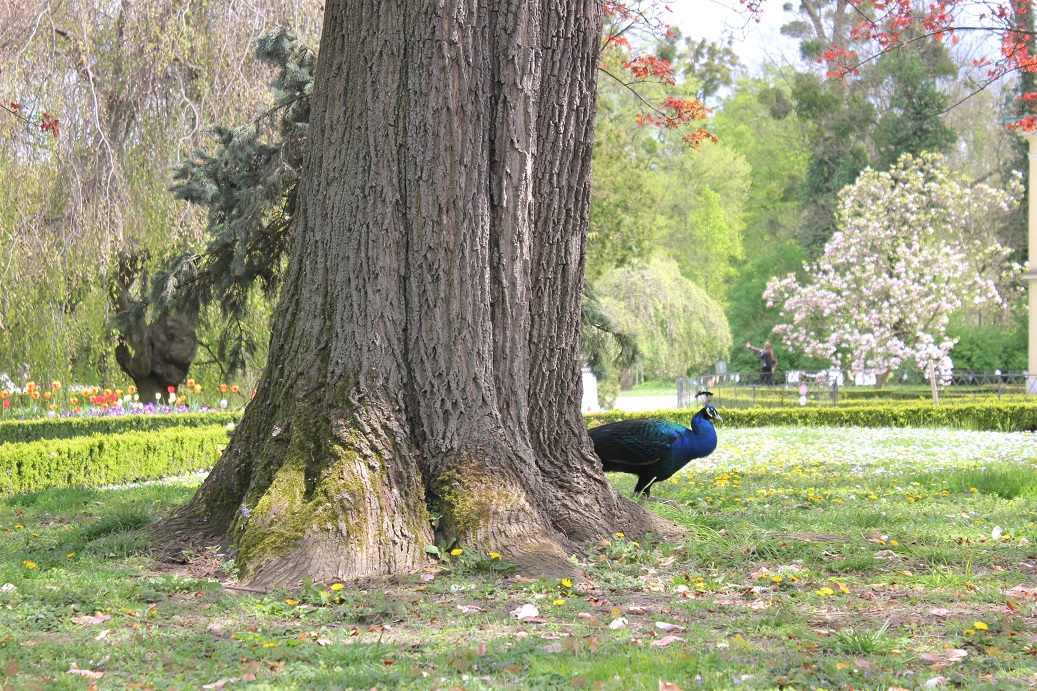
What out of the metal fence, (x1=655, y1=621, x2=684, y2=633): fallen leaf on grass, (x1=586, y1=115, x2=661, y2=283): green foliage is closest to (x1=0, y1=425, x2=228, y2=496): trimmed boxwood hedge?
(x1=655, y1=621, x2=684, y2=633): fallen leaf on grass

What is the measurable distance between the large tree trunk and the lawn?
0.33 m

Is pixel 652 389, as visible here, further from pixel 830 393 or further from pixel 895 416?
pixel 895 416

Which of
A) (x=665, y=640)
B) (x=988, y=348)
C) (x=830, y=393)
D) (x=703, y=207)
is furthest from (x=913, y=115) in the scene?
(x=665, y=640)

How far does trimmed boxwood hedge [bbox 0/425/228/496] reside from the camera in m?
8.77

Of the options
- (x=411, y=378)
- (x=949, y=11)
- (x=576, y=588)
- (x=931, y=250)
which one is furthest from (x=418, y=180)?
(x=931, y=250)

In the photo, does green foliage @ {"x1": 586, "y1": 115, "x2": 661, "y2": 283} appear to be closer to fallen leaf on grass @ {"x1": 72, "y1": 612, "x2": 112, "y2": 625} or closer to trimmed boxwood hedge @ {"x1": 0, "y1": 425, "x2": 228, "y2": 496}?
trimmed boxwood hedge @ {"x1": 0, "y1": 425, "x2": 228, "y2": 496}

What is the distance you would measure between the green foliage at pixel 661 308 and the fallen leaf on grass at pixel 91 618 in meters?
25.1

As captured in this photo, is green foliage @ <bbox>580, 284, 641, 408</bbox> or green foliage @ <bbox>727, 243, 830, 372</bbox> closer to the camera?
green foliage @ <bbox>580, 284, 641, 408</bbox>

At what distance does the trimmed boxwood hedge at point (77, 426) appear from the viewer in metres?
10.4

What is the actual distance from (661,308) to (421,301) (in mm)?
25076

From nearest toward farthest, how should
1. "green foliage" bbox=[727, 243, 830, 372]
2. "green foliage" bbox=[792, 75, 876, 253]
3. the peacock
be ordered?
the peacock < "green foliage" bbox=[727, 243, 830, 372] < "green foliage" bbox=[792, 75, 876, 253]

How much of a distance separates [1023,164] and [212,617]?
34.0 meters

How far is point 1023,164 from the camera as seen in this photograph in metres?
32.1

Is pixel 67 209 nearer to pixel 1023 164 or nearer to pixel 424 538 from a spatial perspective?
pixel 424 538
